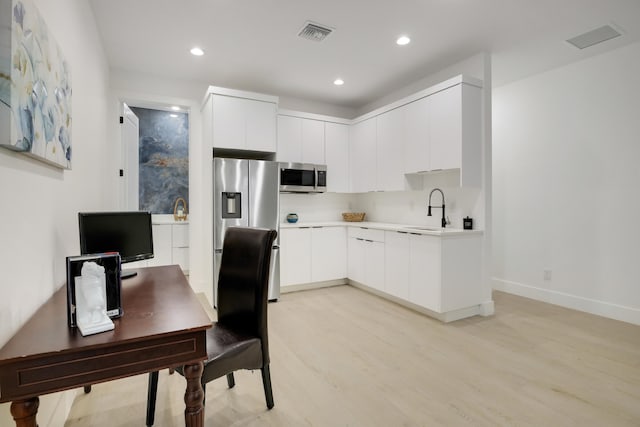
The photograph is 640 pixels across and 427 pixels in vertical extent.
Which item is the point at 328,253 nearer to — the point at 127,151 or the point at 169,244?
the point at 169,244

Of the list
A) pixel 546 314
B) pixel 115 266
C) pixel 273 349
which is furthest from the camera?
pixel 546 314

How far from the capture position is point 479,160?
3.50 metres

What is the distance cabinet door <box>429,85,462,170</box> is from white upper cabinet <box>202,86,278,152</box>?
1.95m

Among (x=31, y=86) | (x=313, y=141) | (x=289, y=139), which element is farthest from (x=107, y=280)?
(x=313, y=141)

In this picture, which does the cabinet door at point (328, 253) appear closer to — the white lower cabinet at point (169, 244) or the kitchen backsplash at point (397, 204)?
the kitchen backsplash at point (397, 204)

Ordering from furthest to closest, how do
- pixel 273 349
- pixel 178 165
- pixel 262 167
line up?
pixel 178 165 < pixel 262 167 < pixel 273 349

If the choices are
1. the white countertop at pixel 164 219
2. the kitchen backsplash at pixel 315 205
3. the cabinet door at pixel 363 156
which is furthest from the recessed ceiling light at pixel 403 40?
the white countertop at pixel 164 219

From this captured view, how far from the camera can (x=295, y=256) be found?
4367 millimetres

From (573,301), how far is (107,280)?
14.6 feet

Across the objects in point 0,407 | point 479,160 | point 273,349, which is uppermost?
point 479,160

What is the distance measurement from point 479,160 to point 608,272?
1762 mm

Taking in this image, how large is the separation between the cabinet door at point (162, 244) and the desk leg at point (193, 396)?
454cm

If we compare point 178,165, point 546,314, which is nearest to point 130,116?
point 178,165

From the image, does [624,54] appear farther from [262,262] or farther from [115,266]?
[115,266]
